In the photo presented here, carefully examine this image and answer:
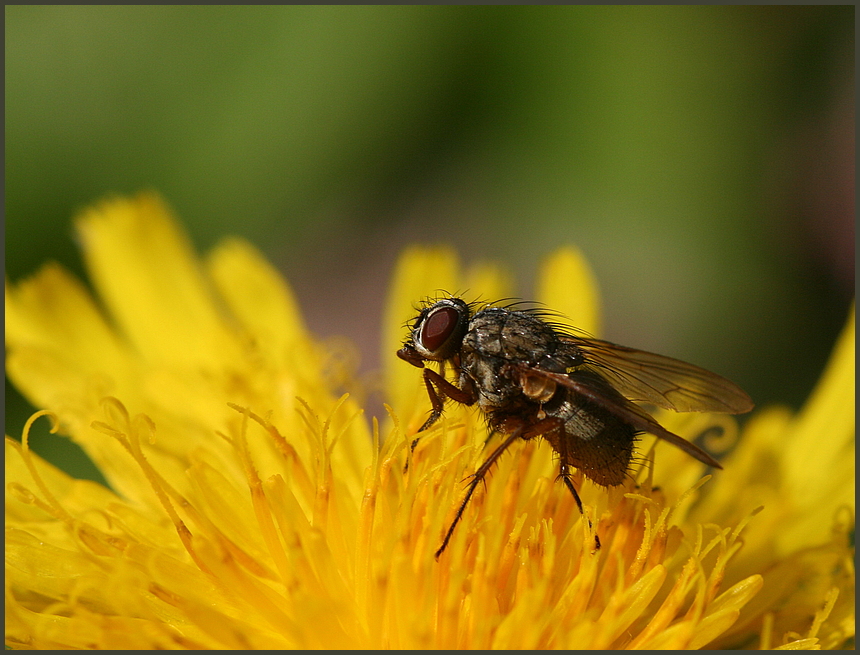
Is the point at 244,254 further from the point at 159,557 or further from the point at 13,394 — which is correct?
the point at 159,557

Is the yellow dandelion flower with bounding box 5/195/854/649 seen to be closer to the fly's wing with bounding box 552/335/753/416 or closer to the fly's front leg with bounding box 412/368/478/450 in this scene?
the fly's front leg with bounding box 412/368/478/450

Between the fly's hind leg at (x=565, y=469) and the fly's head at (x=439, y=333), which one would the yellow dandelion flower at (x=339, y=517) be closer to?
the fly's hind leg at (x=565, y=469)

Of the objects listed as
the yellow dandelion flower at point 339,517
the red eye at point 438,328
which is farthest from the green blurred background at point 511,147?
the red eye at point 438,328

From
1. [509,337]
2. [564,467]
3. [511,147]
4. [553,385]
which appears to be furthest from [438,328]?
[511,147]

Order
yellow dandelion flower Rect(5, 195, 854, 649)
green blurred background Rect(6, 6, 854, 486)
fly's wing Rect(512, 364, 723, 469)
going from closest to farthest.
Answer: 1. fly's wing Rect(512, 364, 723, 469)
2. yellow dandelion flower Rect(5, 195, 854, 649)
3. green blurred background Rect(6, 6, 854, 486)

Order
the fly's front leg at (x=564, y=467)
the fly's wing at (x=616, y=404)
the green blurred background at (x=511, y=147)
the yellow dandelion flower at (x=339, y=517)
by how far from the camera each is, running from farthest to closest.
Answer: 1. the green blurred background at (x=511, y=147)
2. the fly's front leg at (x=564, y=467)
3. the yellow dandelion flower at (x=339, y=517)
4. the fly's wing at (x=616, y=404)

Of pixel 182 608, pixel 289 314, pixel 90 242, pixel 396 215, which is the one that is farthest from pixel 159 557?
pixel 396 215

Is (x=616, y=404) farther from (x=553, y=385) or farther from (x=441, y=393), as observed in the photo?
(x=441, y=393)

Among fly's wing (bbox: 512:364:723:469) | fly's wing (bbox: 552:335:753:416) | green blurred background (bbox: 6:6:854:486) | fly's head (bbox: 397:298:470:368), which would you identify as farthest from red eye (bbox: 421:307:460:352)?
green blurred background (bbox: 6:6:854:486)

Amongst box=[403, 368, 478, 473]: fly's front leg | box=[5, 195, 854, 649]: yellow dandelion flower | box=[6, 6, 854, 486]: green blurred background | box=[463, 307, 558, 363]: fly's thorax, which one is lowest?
box=[5, 195, 854, 649]: yellow dandelion flower
